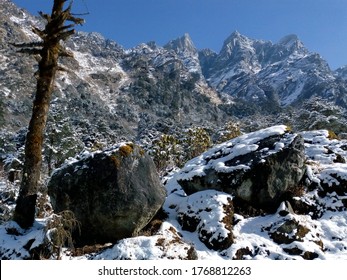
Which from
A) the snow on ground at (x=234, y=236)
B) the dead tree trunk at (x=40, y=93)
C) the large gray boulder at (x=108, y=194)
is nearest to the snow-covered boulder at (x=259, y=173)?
the snow on ground at (x=234, y=236)

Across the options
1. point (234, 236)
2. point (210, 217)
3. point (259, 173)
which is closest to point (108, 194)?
point (210, 217)

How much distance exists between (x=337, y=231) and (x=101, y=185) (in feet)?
22.1

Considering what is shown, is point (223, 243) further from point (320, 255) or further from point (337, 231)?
point (337, 231)

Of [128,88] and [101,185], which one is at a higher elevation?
[128,88]

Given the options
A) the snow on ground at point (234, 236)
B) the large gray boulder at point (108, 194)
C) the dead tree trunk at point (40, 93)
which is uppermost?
the dead tree trunk at point (40, 93)

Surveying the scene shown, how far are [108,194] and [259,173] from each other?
15.6ft

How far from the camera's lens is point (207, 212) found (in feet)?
37.2

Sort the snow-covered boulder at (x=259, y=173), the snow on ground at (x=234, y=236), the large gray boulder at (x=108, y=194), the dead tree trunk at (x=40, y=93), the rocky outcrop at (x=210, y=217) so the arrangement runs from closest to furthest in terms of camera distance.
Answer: the snow on ground at (x=234, y=236) → the rocky outcrop at (x=210, y=217) → the large gray boulder at (x=108, y=194) → the dead tree trunk at (x=40, y=93) → the snow-covered boulder at (x=259, y=173)

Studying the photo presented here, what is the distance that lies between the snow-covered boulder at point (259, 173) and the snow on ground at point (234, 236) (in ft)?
1.43

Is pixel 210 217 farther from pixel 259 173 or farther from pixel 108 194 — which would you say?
pixel 108 194

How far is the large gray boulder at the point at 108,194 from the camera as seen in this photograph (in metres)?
10.6

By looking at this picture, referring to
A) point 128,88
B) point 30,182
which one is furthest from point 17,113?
point 30,182

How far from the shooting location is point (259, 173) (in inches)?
482

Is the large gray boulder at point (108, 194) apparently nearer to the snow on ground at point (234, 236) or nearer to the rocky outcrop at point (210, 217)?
the snow on ground at point (234, 236)
